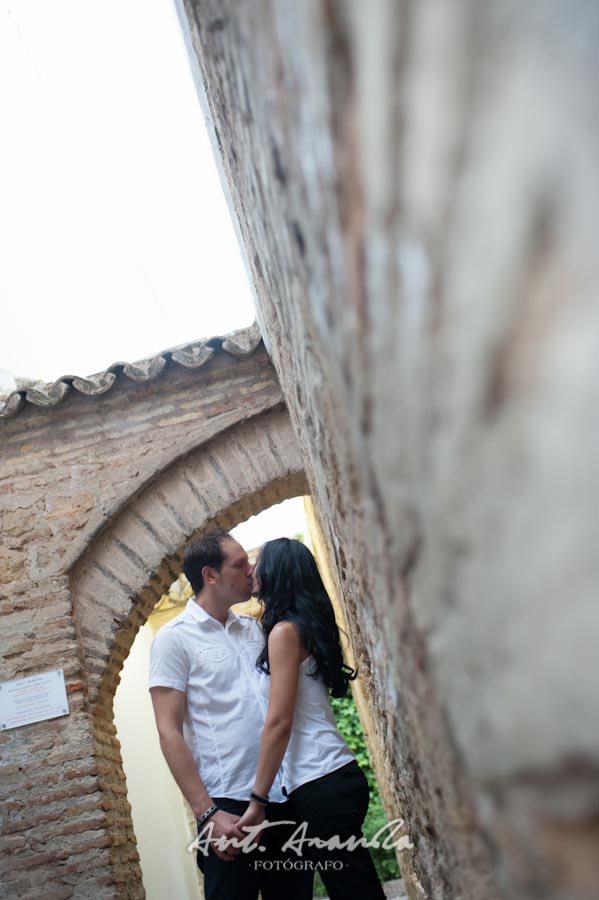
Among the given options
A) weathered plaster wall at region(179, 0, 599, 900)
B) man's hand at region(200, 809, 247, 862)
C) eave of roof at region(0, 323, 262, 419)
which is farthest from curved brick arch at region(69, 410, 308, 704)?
weathered plaster wall at region(179, 0, 599, 900)

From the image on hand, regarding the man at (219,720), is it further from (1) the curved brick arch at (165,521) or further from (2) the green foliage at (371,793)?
(2) the green foliage at (371,793)

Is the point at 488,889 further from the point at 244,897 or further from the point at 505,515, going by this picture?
the point at 244,897

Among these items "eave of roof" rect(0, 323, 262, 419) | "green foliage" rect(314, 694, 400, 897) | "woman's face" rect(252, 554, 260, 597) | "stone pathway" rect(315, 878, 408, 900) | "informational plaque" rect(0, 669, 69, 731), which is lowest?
"stone pathway" rect(315, 878, 408, 900)

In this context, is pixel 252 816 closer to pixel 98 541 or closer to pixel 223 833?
pixel 223 833

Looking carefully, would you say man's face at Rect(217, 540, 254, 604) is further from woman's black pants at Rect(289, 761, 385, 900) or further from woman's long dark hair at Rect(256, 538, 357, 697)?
woman's black pants at Rect(289, 761, 385, 900)

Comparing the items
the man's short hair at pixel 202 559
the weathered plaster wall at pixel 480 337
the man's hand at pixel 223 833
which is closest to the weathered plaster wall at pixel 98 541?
the man's short hair at pixel 202 559

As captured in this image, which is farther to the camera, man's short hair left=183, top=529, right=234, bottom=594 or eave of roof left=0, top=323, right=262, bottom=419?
eave of roof left=0, top=323, right=262, bottom=419

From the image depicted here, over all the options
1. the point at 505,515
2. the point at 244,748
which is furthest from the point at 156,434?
the point at 505,515

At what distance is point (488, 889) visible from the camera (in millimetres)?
660

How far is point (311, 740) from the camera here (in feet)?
7.46

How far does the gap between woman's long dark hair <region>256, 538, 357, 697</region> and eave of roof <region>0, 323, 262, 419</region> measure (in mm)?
2100

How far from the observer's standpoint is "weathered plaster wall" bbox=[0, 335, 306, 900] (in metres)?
3.61

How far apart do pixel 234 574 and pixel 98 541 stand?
181 centimetres

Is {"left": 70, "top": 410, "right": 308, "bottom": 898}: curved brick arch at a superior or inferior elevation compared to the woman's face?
superior
